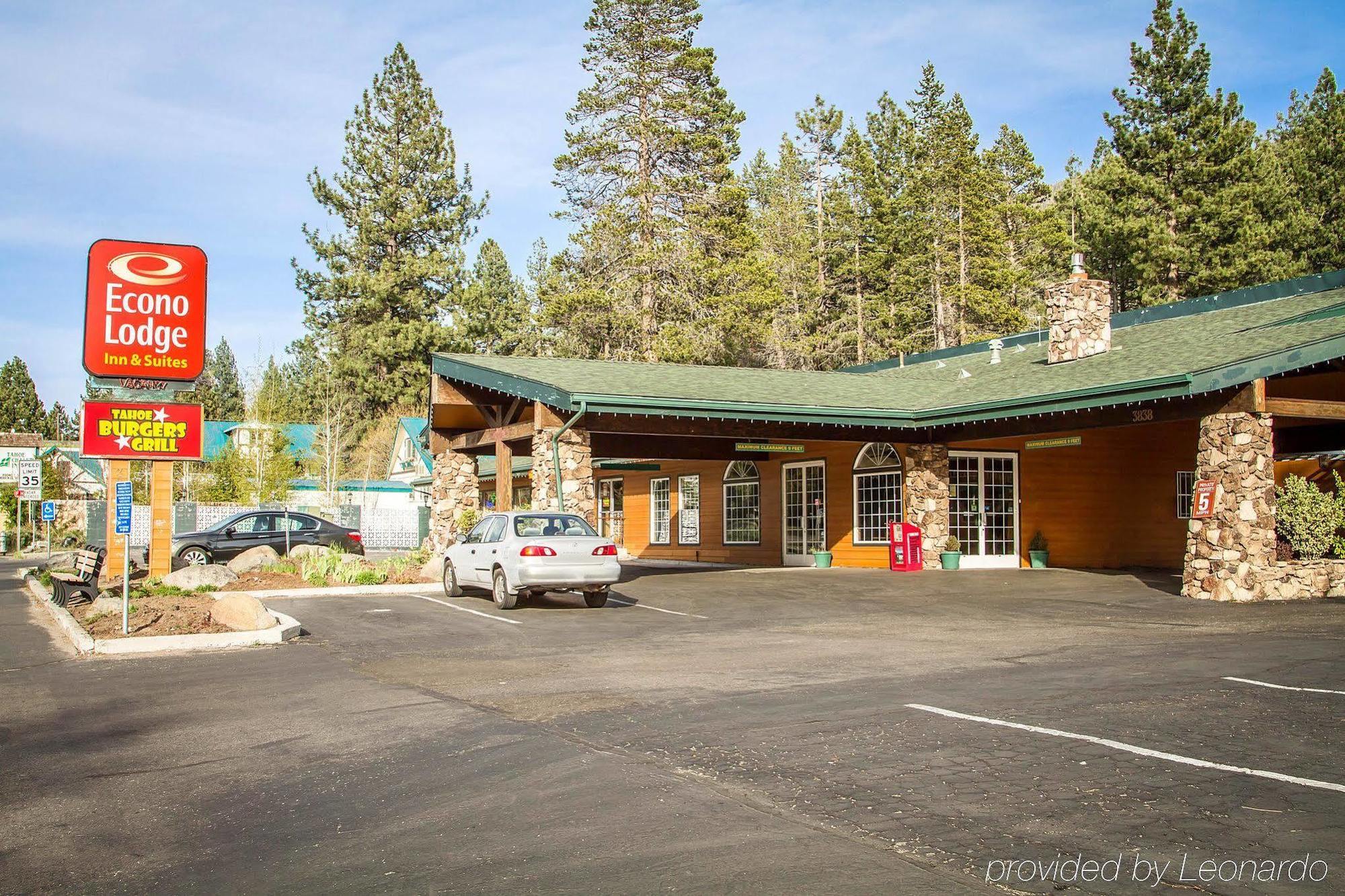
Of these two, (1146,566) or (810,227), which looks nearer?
(1146,566)

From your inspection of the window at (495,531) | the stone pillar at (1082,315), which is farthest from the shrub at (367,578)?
the stone pillar at (1082,315)

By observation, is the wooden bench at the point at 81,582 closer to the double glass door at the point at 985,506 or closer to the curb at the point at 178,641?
the curb at the point at 178,641

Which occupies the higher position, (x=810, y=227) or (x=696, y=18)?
(x=696, y=18)

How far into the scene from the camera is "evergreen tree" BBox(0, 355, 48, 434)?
287ft

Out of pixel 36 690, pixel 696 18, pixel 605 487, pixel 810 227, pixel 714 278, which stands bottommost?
pixel 36 690

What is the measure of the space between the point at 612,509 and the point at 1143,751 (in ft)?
98.8

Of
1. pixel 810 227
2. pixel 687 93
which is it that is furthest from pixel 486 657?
pixel 810 227

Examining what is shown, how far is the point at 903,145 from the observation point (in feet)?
156

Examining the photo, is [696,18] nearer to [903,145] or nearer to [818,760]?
[903,145]

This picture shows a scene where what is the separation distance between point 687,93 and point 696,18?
297 centimetres

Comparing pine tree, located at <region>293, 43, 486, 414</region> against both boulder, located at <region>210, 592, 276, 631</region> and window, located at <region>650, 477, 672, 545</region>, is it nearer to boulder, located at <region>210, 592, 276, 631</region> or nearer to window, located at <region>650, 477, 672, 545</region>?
window, located at <region>650, 477, 672, 545</region>

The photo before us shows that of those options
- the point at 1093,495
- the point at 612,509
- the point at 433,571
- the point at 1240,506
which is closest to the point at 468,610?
the point at 433,571

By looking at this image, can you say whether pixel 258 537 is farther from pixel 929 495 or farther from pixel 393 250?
pixel 393 250

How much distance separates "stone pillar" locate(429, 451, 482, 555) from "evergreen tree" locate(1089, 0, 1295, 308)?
2574 cm
